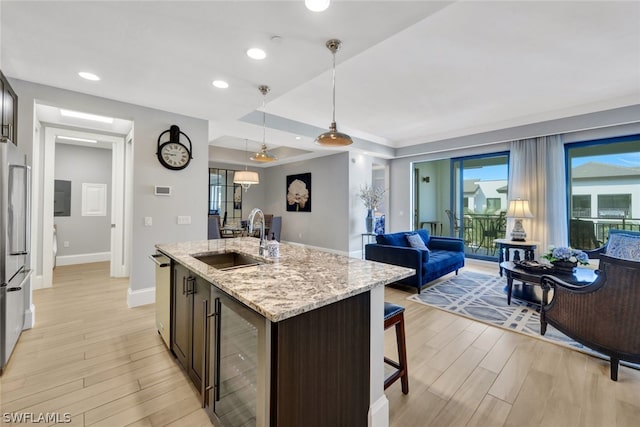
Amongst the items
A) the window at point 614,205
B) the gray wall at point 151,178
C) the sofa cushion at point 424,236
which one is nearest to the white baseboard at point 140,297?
the gray wall at point 151,178

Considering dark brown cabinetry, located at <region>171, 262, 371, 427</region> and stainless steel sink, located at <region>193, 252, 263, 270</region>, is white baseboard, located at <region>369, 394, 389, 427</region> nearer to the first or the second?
dark brown cabinetry, located at <region>171, 262, 371, 427</region>

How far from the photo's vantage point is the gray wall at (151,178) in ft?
10.2

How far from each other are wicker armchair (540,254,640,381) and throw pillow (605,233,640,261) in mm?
2094

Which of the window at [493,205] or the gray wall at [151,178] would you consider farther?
the window at [493,205]

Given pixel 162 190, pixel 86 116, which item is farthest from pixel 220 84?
pixel 86 116

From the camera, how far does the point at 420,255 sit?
3.89m

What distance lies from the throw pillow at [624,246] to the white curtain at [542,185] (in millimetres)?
1054

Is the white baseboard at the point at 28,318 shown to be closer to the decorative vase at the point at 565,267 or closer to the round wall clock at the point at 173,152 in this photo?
the round wall clock at the point at 173,152

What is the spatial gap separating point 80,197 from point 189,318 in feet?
18.9

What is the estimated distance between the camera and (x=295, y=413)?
46.8 inches

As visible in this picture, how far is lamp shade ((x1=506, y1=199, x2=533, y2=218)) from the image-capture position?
4.77 meters

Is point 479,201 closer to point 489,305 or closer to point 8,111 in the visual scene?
point 489,305

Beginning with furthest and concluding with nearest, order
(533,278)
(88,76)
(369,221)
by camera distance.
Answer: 1. (369,221)
2. (533,278)
3. (88,76)

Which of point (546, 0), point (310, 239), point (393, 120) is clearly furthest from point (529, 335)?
point (310, 239)
